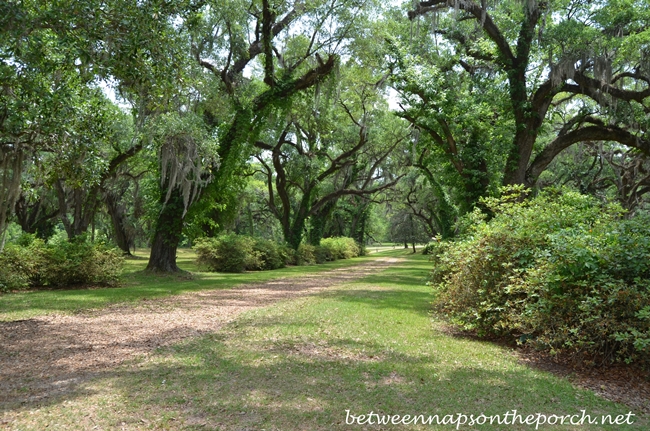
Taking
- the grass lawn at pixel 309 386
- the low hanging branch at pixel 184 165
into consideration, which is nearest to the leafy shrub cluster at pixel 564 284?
the grass lawn at pixel 309 386

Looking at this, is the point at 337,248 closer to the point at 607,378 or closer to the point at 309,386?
the point at 607,378

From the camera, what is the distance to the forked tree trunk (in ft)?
Result: 51.6

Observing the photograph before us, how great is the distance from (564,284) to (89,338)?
665 cm

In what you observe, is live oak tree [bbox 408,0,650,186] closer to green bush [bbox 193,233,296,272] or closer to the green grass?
the green grass

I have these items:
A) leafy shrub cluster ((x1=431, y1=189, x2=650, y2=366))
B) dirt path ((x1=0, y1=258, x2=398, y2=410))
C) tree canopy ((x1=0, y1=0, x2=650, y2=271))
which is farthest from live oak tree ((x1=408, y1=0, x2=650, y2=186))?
dirt path ((x1=0, y1=258, x2=398, y2=410))

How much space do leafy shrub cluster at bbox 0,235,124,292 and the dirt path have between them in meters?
3.09

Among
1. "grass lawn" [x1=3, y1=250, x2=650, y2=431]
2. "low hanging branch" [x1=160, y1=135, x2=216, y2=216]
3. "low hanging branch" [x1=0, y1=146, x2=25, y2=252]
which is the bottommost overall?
"grass lawn" [x1=3, y1=250, x2=650, y2=431]

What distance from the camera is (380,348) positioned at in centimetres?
585

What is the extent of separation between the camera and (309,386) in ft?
14.0

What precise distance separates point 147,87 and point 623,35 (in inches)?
606

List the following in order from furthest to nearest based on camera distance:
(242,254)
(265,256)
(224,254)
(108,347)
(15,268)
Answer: (265,256), (242,254), (224,254), (15,268), (108,347)

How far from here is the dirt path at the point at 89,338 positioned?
4.43 m

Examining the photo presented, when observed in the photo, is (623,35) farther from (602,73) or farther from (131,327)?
(131,327)

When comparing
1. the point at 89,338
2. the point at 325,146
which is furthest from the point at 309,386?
the point at 325,146
